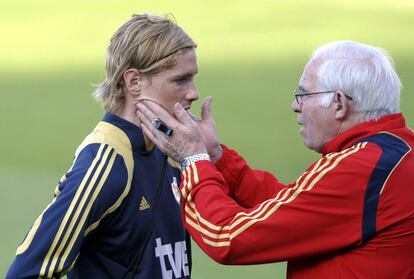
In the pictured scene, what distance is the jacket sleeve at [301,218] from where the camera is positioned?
112 inches

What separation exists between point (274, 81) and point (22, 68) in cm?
188

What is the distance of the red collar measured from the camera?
295cm

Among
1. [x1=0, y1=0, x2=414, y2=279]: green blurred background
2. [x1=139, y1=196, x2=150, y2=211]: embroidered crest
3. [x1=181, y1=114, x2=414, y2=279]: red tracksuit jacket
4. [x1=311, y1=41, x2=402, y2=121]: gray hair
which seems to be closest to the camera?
[x1=181, y1=114, x2=414, y2=279]: red tracksuit jacket

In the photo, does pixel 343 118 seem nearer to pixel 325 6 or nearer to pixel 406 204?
pixel 406 204

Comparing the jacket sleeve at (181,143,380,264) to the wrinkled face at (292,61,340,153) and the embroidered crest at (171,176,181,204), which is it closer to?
the wrinkled face at (292,61,340,153)

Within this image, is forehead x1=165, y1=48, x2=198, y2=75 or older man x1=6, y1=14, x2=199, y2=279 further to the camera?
forehead x1=165, y1=48, x2=198, y2=75

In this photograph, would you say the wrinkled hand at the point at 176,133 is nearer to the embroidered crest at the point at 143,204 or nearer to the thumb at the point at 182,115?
the thumb at the point at 182,115

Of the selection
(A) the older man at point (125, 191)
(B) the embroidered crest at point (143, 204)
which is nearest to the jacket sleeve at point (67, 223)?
(A) the older man at point (125, 191)

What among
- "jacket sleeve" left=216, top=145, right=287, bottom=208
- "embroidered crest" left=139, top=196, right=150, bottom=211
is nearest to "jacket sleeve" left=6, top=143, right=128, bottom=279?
"embroidered crest" left=139, top=196, right=150, bottom=211

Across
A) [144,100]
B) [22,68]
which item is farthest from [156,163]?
[22,68]

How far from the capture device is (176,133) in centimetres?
312

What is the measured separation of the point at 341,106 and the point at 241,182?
620 mm

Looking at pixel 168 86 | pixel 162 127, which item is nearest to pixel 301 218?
pixel 162 127

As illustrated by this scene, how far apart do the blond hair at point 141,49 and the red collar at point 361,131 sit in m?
0.60
